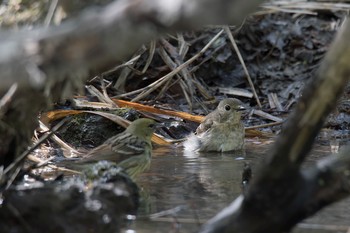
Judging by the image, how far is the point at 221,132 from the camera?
911 centimetres

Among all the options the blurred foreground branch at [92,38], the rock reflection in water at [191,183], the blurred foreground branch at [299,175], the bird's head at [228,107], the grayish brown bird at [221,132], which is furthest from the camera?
the bird's head at [228,107]

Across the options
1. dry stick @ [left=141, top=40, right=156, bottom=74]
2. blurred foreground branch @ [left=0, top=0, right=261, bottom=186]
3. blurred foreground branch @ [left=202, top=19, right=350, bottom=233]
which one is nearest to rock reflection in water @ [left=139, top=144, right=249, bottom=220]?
blurred foreground branch @ [left=202, top=19, right=350, bottom=233]

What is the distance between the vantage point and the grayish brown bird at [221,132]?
8.62 metres

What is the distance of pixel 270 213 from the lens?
3439 mm

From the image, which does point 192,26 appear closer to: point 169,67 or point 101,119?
point 101,119

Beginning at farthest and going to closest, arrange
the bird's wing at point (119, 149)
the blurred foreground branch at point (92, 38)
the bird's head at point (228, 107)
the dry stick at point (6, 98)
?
1. the bird's head at point (228, 107)
2. the bird's wing at point (119, 149)
3. the dry stick at point (6, 98)
4. the blurred foreground branch at point (92, 38)

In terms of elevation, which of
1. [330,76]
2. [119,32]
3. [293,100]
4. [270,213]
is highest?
[119,32]

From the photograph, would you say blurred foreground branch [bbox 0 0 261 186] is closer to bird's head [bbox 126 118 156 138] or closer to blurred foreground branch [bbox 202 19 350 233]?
blurred foreground branch [bbox 202 19 350 233]

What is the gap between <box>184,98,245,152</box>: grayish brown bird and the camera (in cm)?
862

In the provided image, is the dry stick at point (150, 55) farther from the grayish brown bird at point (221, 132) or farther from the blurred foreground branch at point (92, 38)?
the blurred foreground branch at point (92, 38)

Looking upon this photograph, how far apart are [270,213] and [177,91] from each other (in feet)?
21.7

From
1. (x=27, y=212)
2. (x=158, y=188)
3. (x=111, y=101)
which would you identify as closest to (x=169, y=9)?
(x=27, y=212)

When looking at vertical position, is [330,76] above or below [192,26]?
below

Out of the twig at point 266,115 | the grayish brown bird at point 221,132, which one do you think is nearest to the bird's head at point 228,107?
the grayish brown bird at point 221,132
